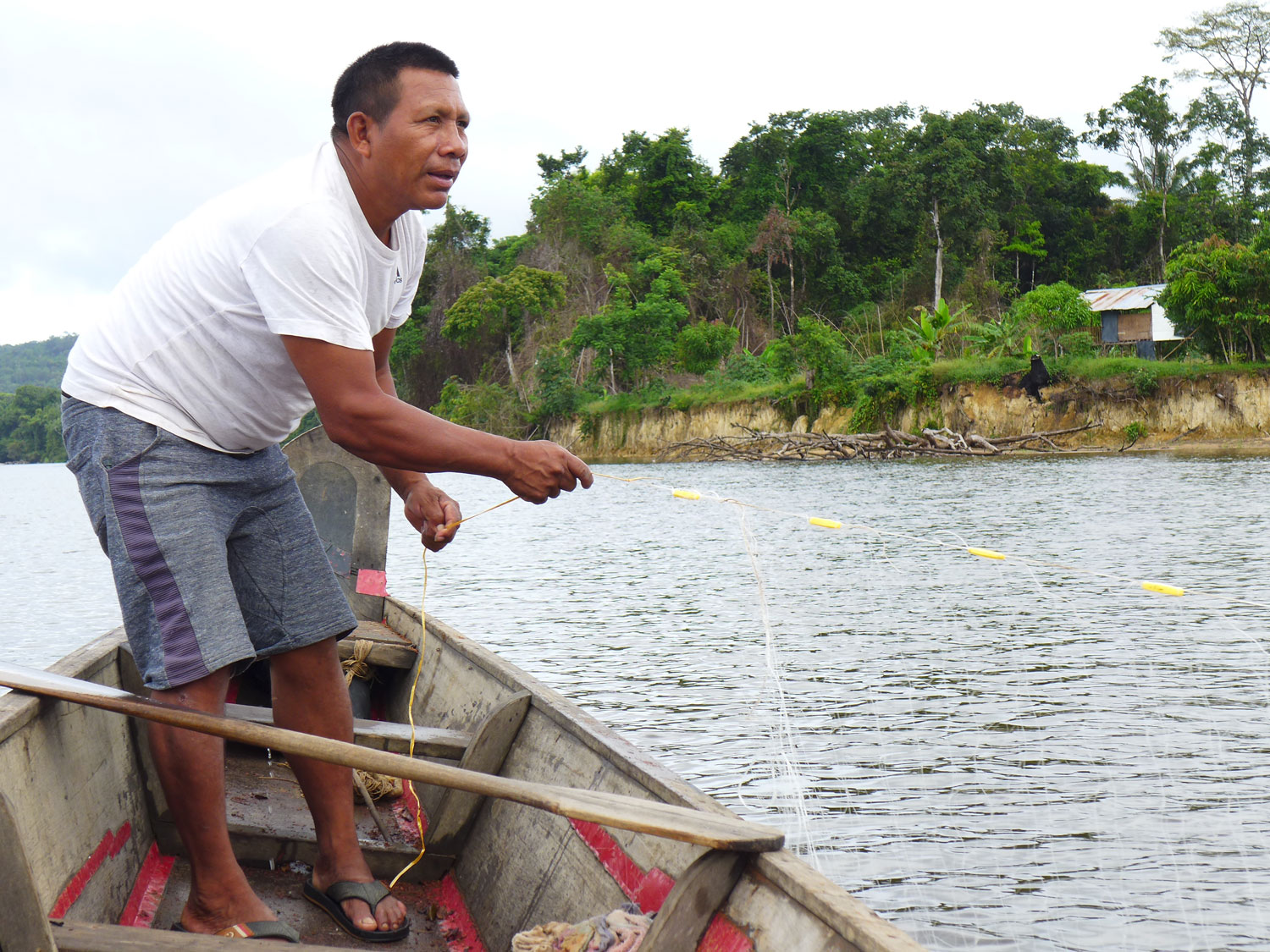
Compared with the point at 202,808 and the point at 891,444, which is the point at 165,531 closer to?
the point at 202,808

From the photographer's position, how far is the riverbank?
88.0 ft

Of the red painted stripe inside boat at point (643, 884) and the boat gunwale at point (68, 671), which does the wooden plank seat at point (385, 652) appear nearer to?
the boat gunwale at point (68, 671)

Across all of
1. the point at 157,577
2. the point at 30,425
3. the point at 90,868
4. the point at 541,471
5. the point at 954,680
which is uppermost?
the point at 541,471

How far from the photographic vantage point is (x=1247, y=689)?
6477 millimetres

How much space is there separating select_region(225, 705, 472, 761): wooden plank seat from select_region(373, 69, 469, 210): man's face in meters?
1.56

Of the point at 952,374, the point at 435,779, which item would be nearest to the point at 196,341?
the point at 435,779

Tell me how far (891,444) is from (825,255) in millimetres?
16366

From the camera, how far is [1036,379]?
29.0 m

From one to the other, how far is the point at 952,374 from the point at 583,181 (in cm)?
2973

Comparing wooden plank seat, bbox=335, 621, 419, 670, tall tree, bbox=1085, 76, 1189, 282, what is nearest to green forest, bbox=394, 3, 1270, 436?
tall tree, bbox=1085, 76, 1189, 282

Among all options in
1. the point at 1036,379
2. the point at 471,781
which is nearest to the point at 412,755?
the point at 471,781

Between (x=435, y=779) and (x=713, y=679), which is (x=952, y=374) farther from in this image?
(x=435, y=779)

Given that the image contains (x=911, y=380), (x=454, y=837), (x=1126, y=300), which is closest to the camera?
(x=454, y=837)

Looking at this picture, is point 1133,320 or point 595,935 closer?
point 595,935
